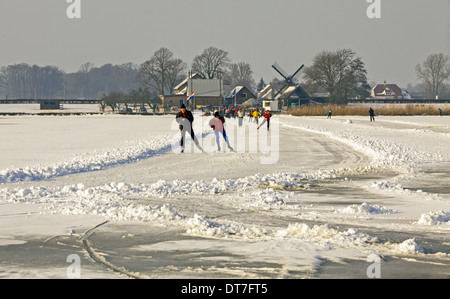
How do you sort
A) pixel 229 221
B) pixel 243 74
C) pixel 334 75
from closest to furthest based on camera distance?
pixel 229 221 → pixel 334 75 → pixel 243 74

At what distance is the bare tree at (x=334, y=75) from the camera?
110m

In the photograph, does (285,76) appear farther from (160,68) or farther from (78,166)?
(78,166)

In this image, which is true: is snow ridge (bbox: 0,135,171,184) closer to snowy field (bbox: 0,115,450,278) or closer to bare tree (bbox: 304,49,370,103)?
snowy field (bbox: 0,115,450,278)

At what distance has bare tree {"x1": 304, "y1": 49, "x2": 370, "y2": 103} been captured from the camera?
109562 mm

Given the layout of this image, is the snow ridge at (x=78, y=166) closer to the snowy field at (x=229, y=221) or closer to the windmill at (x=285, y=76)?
the snowy field at (x=229, y=221)

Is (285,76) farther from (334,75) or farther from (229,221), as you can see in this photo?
(229,221)

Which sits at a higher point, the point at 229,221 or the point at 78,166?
the point at 78,166

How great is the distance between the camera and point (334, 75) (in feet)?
363

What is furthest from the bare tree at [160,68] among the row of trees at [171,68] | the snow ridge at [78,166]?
the snow ridge at [78,166]

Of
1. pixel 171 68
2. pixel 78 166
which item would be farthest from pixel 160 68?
pixel 78 166

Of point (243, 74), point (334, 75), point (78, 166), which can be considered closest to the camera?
point (78, 166)

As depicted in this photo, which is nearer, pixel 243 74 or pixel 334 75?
pixel 334 75
